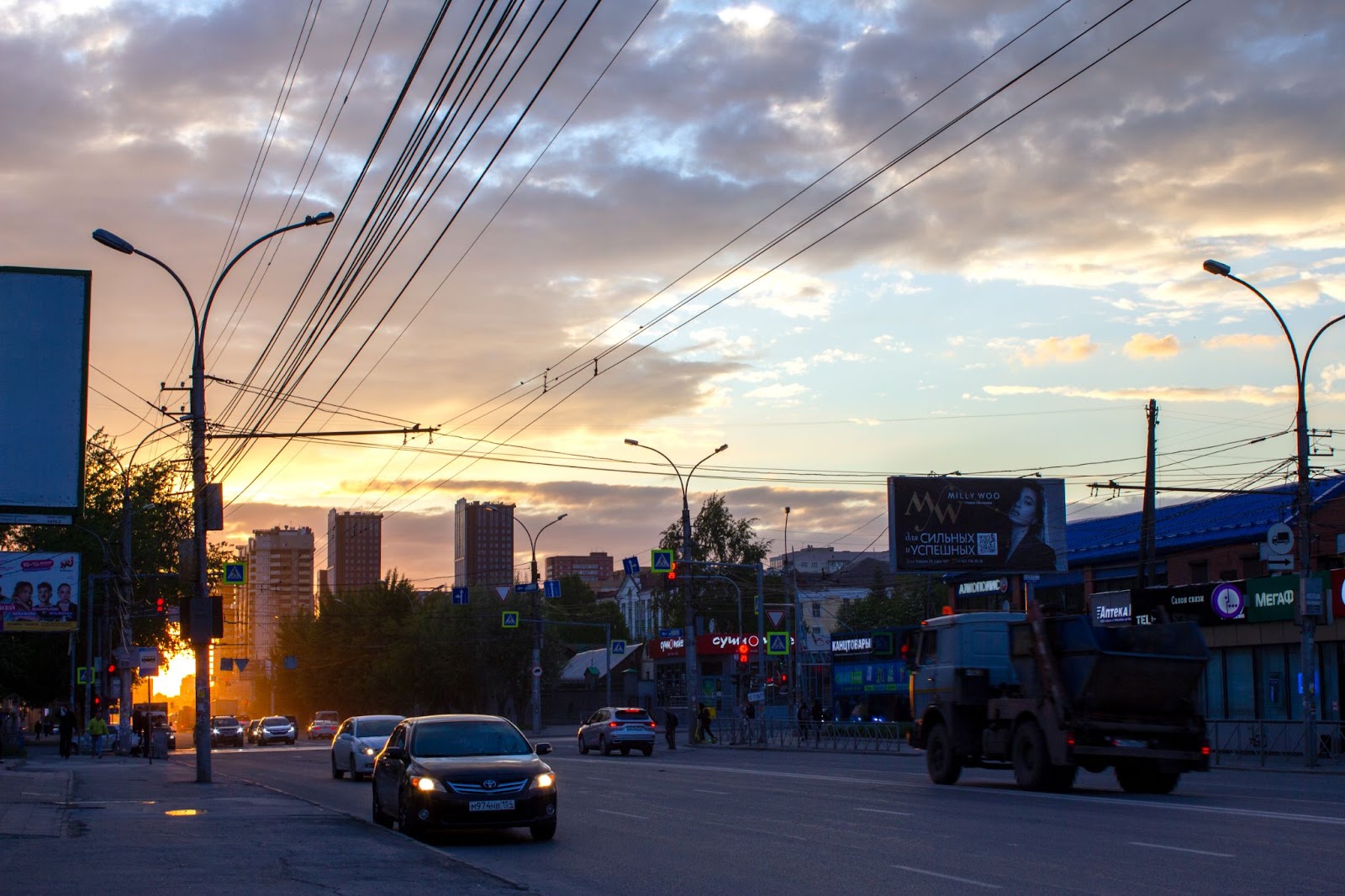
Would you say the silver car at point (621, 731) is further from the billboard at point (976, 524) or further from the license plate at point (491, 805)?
the license plate at point (491, 805)

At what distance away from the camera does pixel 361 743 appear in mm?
29375

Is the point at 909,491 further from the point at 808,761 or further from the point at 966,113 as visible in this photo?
the point at 966,113

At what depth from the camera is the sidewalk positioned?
38.8 feet

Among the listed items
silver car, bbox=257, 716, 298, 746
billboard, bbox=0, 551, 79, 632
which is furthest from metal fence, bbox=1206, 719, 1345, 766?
silver car, bbox=257, 716, 298, 746

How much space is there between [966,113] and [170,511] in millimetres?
62617

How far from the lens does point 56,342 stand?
738 inches

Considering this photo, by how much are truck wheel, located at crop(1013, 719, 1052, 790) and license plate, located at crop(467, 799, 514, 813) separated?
416 inches

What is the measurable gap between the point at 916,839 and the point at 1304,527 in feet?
70.0

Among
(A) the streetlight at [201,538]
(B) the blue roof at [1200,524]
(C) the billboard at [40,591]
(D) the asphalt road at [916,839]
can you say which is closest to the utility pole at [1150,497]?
(B) the blue roof at [1200,524]

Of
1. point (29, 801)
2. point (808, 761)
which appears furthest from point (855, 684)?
point (29, 801)

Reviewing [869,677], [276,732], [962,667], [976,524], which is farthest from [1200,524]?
Answer: [276,732]

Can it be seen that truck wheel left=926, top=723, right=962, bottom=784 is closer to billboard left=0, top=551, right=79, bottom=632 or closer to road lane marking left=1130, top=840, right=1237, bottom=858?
road lane marking left=1130, top=840, right=1237, bottom=858

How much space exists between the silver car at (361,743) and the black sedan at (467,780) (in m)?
12.3

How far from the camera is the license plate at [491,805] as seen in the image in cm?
1509
